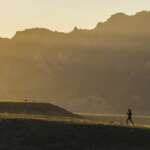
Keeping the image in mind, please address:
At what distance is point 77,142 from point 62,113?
2625 inches

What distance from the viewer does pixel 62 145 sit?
2554 inches

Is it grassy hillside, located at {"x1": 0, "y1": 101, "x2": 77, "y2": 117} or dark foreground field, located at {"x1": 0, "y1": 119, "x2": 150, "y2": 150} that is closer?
dark foreground field, located at {"x1": 0, "y1": 119, "x2": 150, "y2": 150}

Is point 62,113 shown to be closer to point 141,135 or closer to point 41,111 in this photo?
point 41,111

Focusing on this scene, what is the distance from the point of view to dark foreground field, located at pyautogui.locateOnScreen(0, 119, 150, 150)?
212 ft

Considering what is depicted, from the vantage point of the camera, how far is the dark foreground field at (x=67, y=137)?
64.7 m

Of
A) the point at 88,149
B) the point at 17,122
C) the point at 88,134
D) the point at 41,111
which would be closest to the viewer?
the point at 88,149

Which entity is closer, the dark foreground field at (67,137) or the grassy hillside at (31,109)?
the dark foreground field at (67,137)

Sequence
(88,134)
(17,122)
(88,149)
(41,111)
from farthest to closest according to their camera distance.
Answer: (41,111) → (17,122) → (88,134) → (88,149)

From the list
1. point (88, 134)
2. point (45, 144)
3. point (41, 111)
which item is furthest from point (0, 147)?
point (41, 111)

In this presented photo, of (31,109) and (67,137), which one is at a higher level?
(31,109)

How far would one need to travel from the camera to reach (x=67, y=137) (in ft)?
223

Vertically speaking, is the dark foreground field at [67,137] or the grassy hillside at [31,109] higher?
the grassy hillside at [31,109]

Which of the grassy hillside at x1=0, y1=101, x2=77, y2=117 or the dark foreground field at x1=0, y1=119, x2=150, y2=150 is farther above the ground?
the grassy hillside at x1=0, y1=101, x2=77, y2=117

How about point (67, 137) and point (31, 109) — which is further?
point (31, 109)
